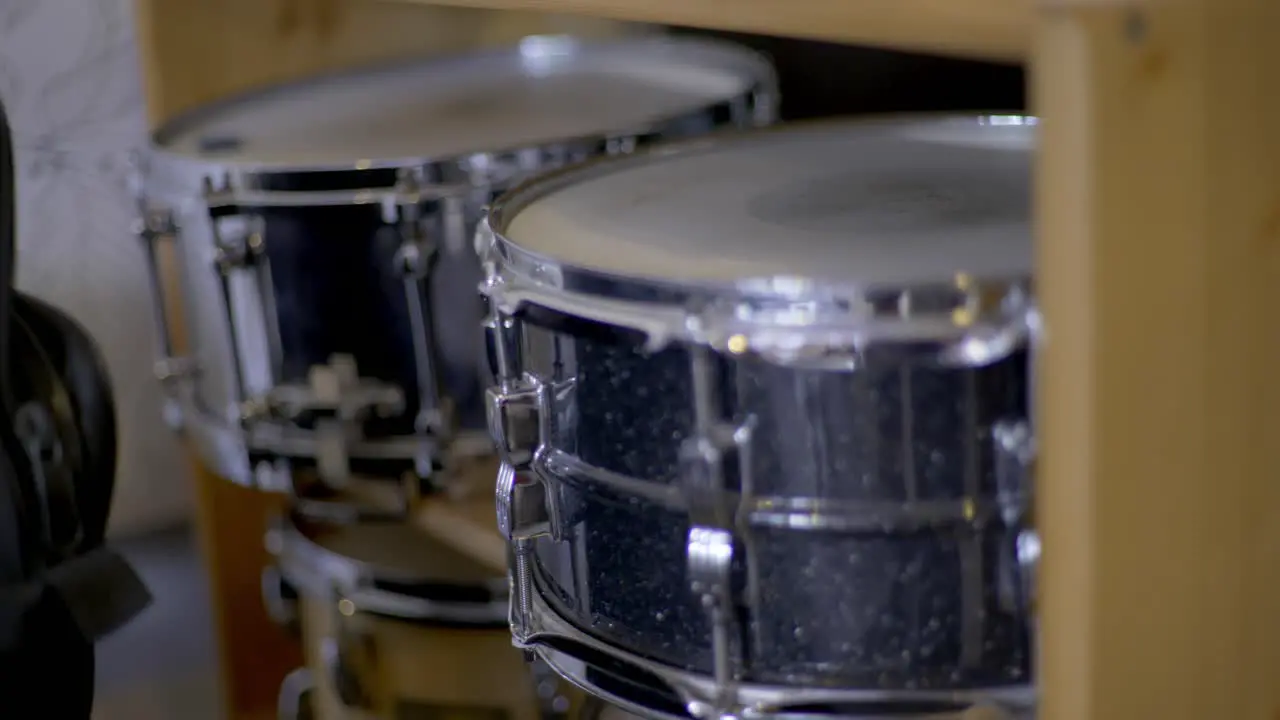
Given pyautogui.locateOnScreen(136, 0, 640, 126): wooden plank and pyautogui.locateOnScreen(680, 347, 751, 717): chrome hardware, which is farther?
pyautogui.locateOnScreen(136, 0, 640, 126): wooden plank

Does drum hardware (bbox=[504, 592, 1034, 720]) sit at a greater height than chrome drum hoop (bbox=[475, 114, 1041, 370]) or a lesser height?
lesser

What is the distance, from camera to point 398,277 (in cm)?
109

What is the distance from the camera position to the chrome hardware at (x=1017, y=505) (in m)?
0.62

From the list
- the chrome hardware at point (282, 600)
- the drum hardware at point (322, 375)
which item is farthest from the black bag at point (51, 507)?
the chrome hardware at point (282, 600)

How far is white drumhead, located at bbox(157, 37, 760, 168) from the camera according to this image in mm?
1181

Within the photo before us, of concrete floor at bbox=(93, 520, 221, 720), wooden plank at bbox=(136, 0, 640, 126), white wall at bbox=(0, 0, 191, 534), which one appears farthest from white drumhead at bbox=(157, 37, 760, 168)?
concrete floor at bbox=(93, 520, 221, 720)

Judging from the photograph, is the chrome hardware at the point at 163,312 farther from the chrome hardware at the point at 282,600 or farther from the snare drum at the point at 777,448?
the snare drum at the point at 777,448

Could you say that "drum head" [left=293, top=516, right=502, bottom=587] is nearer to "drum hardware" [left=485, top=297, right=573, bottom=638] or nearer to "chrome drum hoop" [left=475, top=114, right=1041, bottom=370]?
"drum hardware" [left=485, top=297, right=573, bottom=638]

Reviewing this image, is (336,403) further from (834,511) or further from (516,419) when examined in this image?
(834,511)

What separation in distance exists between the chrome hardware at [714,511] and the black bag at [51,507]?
51 centimetres

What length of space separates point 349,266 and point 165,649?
0.91 meters

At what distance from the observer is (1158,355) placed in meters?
0.57

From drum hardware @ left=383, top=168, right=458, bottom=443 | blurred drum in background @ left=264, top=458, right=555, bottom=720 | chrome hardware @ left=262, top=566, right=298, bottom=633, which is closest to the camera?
drum hardware @ left=383, top=168, right=458, bottom=443

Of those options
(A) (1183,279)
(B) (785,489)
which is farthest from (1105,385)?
(B) (785,489)
